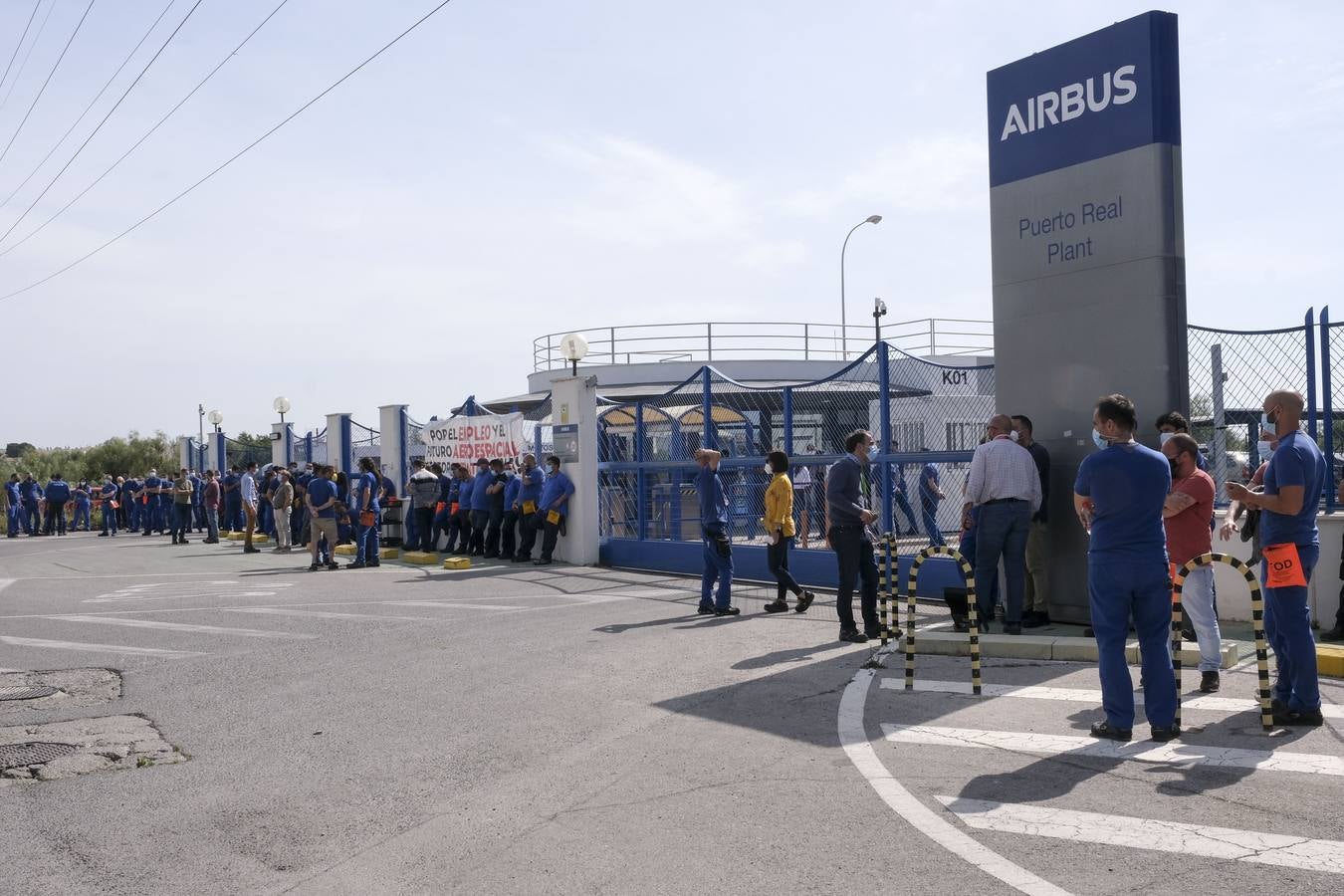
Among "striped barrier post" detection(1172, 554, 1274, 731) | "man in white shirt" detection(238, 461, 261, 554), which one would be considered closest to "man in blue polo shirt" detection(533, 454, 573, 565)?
"man in white shirt" detection(238, 461, 261, 554)

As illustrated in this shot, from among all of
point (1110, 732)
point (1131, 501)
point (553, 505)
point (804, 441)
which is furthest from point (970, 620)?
point (553, 505)

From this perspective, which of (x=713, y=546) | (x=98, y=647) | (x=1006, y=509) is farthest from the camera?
(x=713, y=546)

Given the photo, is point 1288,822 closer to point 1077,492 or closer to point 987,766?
point 987,766

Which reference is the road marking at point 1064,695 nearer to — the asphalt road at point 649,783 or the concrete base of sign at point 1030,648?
the asphalt road at point 649,783

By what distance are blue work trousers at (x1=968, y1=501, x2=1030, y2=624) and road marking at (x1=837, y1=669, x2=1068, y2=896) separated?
300 centimetres

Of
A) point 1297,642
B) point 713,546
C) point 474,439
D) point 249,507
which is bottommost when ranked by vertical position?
point 1297,642

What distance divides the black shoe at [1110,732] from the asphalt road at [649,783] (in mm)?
101

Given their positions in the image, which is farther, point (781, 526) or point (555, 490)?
point (555, 490)

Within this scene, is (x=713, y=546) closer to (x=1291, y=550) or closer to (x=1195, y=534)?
(x=1195, y=534)

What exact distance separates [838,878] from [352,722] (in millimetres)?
3975

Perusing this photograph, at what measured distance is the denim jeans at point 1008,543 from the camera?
9852 millimetres

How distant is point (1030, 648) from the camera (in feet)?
30.2

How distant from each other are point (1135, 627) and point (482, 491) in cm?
1503

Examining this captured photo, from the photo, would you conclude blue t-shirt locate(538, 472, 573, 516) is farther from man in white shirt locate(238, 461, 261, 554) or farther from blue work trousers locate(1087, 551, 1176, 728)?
blue work trousers locate(1087, 551, 1176, 728)
